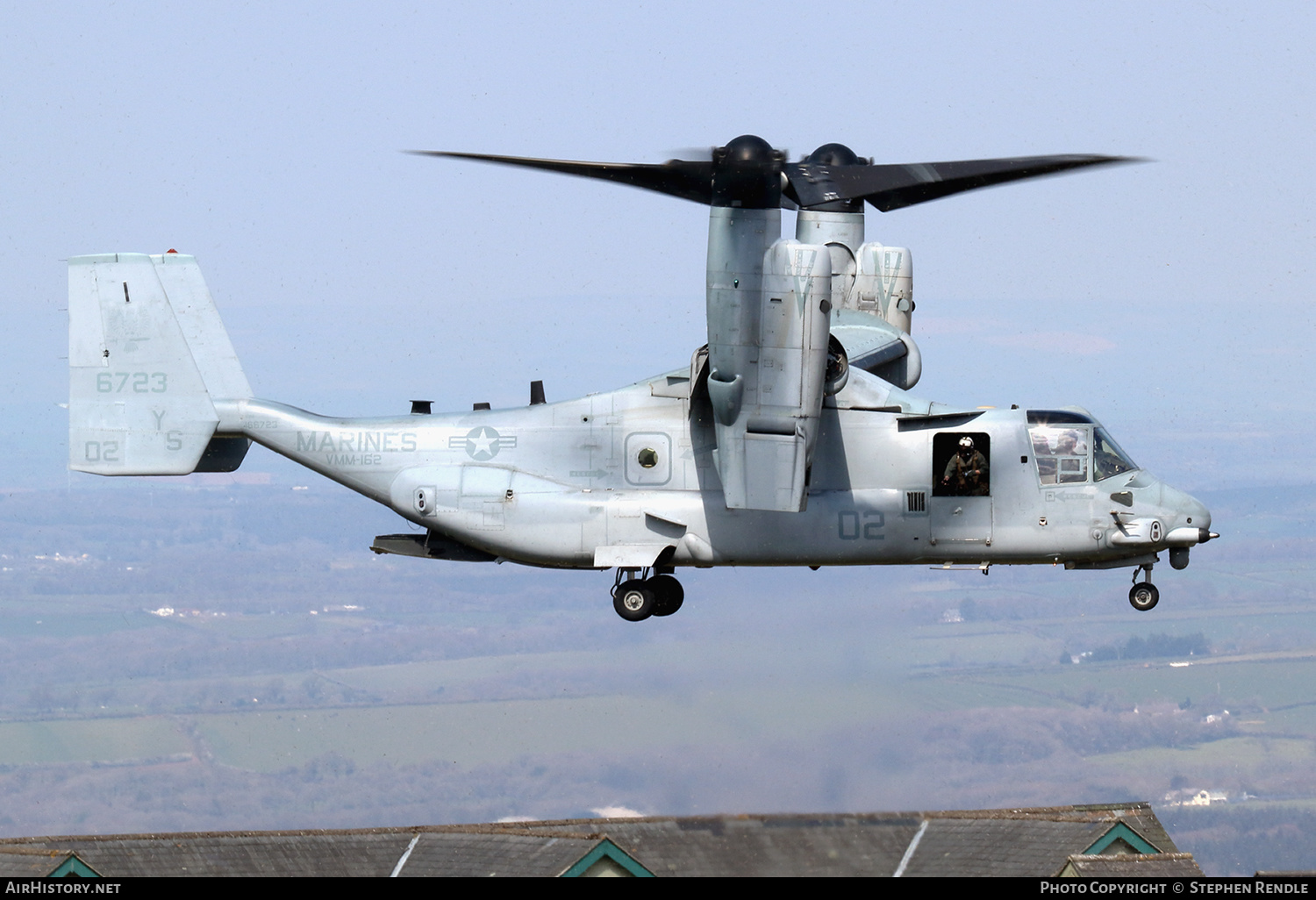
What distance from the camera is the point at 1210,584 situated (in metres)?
145

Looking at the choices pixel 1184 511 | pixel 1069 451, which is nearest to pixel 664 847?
pixel 1069 451

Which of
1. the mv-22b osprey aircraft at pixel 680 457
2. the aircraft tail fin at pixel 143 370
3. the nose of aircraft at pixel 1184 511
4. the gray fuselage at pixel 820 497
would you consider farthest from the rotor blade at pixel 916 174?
the aircraft tail fin at pixel 143 370

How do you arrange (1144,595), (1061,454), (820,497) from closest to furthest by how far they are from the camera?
(820,497), (1061,454), (1144,595)

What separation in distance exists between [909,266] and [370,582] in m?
124

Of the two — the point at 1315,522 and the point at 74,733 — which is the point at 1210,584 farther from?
the point at 74,733

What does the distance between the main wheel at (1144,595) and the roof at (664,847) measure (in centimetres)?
440

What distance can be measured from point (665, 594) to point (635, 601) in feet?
1.58

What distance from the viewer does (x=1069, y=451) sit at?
26500 mm

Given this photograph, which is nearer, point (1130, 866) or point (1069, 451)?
point (1069, 451)

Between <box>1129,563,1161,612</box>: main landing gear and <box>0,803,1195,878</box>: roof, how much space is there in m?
4.41

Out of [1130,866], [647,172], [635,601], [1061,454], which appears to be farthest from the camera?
[1130,866]

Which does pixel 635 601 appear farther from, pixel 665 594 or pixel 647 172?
pixel 647 172

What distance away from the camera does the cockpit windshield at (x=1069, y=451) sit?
26.5m
